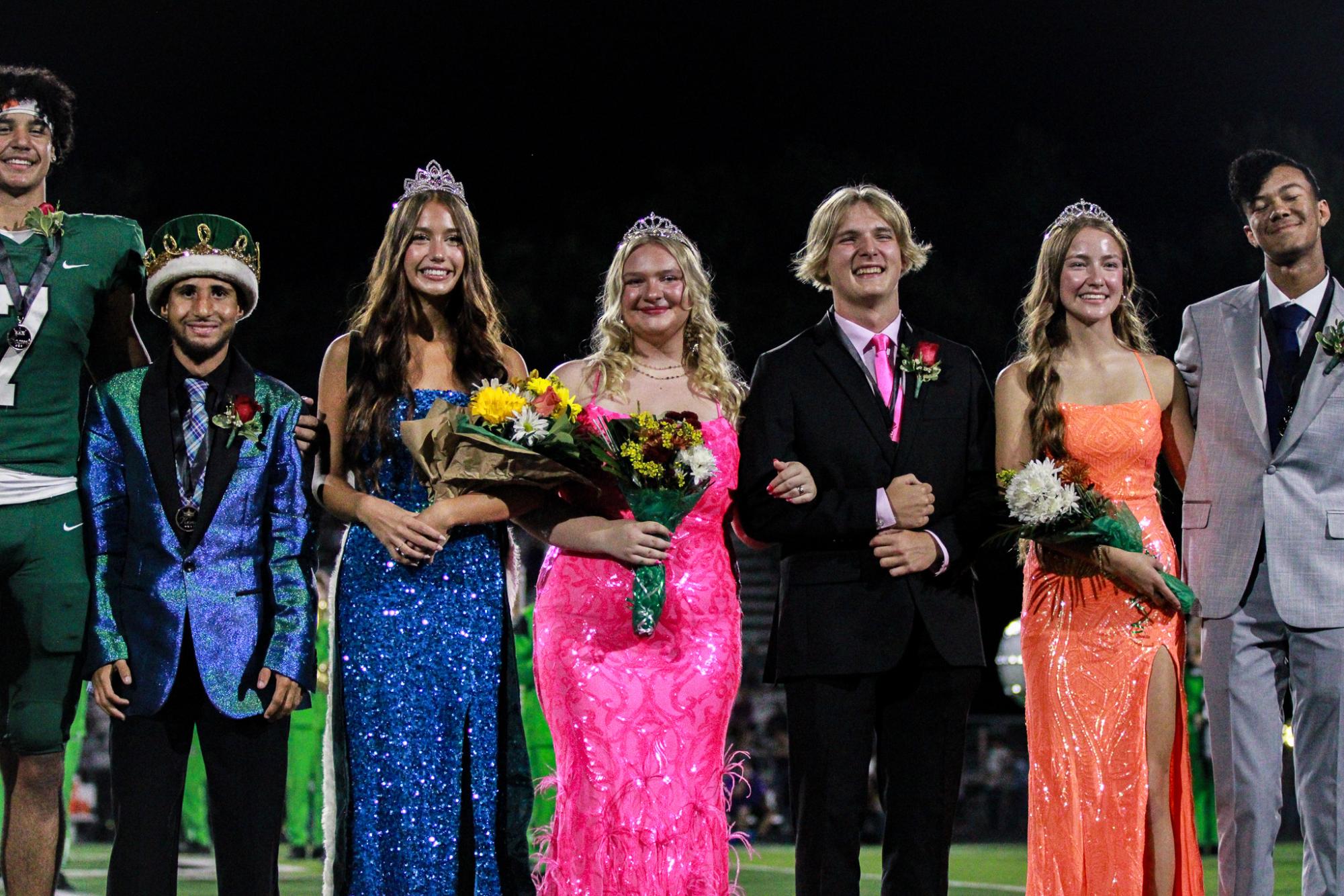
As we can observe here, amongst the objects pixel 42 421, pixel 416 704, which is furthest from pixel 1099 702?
pixel 42 421

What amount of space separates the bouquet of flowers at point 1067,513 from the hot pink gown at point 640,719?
83cm

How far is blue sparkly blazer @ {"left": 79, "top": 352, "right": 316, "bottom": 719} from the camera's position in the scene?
3.68 meters

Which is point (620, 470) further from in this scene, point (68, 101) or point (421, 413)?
point (68, 101)

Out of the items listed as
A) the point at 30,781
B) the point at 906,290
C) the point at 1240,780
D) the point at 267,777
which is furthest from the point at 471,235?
the point at 906,290

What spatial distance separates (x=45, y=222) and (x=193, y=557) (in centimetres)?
115

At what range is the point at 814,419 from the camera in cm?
407

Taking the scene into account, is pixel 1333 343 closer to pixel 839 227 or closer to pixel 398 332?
pixel 839 227

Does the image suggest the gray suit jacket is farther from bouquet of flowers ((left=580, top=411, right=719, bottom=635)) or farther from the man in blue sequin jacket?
the man in blue sequin jacket

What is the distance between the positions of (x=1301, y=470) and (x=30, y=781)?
12.2 feet

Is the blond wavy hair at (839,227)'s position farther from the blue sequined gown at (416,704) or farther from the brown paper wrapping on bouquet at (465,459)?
the blue sequined gown at (416,704)

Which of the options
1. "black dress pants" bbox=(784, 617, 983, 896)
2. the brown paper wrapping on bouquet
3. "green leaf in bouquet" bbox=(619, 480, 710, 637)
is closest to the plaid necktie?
the brown paper wrapping on bouquet

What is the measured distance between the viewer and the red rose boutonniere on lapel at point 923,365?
13.4ft

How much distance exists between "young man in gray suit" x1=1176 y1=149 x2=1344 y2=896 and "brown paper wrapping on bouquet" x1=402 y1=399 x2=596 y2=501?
199 centimetres

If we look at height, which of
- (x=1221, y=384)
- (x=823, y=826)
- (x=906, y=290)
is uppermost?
(x=906, y=290)
